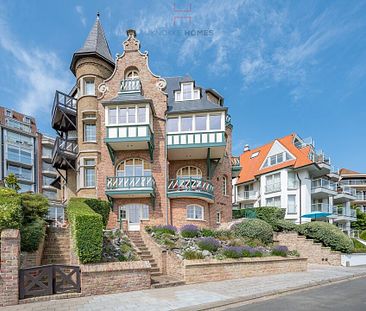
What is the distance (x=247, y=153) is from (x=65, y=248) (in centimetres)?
3432

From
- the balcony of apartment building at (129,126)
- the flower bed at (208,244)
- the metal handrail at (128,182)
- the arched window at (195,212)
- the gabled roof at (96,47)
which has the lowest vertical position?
the flower bed at (208,244)

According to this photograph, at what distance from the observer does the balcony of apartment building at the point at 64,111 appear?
2202 centimetres

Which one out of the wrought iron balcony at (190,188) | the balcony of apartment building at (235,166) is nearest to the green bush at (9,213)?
the wrought iron balcony at (190,188)

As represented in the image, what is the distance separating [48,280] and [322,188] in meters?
31.4

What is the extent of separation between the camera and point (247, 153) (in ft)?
145

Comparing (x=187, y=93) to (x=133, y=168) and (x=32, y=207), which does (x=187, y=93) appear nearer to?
(x=133, y=168)

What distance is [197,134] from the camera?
20562 mm

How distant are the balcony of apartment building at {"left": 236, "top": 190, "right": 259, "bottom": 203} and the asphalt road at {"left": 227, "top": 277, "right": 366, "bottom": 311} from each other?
2603cm

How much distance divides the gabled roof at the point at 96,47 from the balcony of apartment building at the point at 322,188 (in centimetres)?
2601

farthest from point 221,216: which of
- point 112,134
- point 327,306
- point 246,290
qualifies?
point 327,306

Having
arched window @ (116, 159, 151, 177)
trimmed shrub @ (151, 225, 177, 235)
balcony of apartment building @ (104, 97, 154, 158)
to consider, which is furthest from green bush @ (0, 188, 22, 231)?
arched window @ (116, 159, 151, 177)

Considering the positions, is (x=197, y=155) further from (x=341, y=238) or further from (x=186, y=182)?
(x=341, y=238)

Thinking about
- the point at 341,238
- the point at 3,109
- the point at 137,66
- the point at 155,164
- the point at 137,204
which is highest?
the point at 3,109

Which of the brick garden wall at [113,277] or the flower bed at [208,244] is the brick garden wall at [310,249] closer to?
the flower bed at [208,244]
